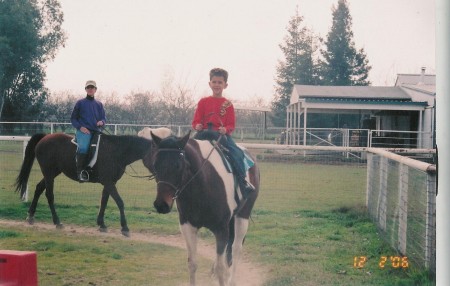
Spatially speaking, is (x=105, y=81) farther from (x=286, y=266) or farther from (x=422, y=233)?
(x=422, y=233)

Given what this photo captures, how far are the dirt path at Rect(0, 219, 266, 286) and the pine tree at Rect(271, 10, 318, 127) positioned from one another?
2.66ft

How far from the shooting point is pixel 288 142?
9.95 feet

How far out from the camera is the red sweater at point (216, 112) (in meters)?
2.98

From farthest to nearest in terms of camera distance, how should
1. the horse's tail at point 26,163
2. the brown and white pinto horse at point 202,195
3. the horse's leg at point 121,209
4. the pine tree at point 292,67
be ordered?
the horse's tail at point 26,163 → the horse's leg at point 121,209 → the pine tree at point 292,67 → the brown and white pinto horse at point 202,195

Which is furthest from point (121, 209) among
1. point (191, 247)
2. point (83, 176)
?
point (191, 247)

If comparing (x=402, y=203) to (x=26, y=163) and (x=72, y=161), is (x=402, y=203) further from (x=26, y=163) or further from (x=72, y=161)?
(x=26, y=163)

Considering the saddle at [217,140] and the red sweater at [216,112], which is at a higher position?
the red sweater at [216,112]

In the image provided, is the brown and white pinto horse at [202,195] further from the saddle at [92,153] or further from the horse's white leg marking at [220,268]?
the saddle at [92,153]

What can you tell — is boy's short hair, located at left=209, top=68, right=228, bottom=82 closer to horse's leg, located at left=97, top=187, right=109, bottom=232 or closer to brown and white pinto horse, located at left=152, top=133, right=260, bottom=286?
brown and white pinto horse, located at left=152, top=133, right=260, bottom=286

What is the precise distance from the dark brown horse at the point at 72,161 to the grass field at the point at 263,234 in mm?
48

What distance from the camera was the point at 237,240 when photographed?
3.07 m

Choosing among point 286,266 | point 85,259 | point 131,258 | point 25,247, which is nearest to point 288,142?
point 286,266

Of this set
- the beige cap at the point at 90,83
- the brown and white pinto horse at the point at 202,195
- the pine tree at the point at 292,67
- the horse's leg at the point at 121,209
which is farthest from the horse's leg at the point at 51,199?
the pine tree at the point at 292,67

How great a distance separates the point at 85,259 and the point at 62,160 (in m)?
0.67
